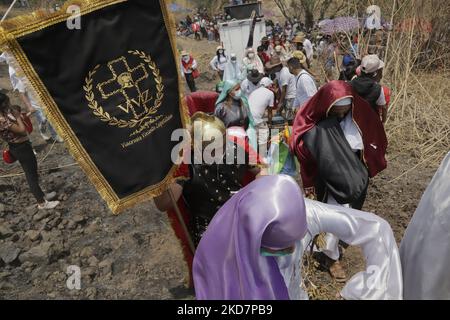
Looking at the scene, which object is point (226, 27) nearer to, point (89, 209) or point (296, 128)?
point (89, 209)

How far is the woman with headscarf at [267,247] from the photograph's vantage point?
1.40 meters

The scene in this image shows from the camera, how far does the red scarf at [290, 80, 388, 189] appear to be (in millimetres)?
2725

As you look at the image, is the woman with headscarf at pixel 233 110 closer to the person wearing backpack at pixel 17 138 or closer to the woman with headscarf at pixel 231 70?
the person wearing backpack at pixel 17 138

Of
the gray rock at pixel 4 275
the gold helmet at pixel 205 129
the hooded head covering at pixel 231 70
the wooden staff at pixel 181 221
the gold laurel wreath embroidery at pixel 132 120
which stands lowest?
the hooded head covering at pixel 231 70

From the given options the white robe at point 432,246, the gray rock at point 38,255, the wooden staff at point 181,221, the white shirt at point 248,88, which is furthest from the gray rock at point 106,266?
the white shirt at point 248,88

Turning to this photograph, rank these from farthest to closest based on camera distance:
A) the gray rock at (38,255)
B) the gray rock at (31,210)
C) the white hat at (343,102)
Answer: the gray rock at (31,210) < the gray rock at (38,255) < the white hat at (343,102)

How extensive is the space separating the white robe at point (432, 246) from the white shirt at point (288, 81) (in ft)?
15.7

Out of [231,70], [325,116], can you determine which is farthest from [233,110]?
[231,70]

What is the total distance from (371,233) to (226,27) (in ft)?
36.7

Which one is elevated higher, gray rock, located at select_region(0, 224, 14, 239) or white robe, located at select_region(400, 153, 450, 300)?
white robe, located at select_region(400, 153, 450, 300)

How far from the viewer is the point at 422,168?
15.9ft

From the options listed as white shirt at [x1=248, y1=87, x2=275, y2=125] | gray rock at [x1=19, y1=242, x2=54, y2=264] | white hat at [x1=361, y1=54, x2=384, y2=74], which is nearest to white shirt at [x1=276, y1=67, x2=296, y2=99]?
white shirt at [x1=248, y1=87, x2=275, y2=125]

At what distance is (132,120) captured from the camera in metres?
1.93

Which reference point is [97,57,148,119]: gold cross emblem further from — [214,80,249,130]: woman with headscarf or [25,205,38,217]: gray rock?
[25,205,38,217]: gray rock
